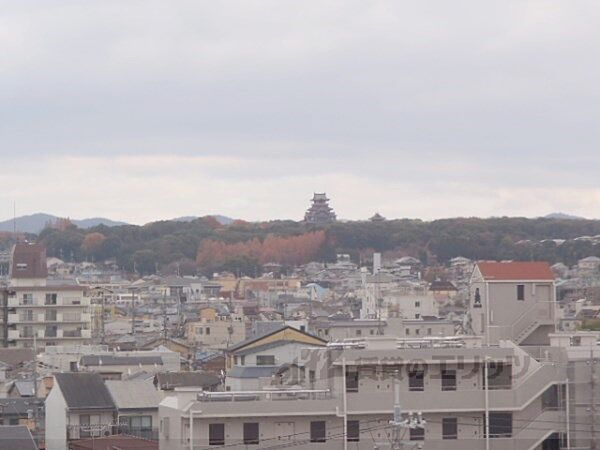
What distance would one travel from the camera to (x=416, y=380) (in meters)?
27.7

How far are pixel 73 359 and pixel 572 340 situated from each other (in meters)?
25.6

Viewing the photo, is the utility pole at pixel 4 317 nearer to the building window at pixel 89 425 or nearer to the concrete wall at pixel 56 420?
the concrete wall at pixel 56 420

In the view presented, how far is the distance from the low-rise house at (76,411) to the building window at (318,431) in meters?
7.11

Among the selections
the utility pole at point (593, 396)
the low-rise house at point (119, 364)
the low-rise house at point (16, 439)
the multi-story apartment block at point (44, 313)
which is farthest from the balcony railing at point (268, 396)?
the multi-story apartment block at point (44, 313)

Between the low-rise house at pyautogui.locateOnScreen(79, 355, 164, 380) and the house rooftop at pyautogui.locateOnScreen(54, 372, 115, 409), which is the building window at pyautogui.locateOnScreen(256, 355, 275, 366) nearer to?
the low-rise house at pyautogui.locateOnScreen(79, 355, 164, 380)

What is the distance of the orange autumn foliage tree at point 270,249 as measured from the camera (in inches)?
6934

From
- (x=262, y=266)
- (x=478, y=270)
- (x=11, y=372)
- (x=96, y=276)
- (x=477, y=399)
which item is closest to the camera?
(x=477, y=399)

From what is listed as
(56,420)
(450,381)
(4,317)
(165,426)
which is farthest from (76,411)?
(4,317)

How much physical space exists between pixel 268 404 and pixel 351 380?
1424mm

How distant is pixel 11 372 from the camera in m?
49.9

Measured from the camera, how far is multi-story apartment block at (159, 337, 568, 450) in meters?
26.9

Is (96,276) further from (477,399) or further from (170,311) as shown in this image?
(477,399)

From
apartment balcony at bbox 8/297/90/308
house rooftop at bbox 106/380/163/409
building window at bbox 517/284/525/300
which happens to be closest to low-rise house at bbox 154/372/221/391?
house rooftop at bbox 106/380/163/409

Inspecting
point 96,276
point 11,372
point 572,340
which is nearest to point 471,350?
point 572,340
